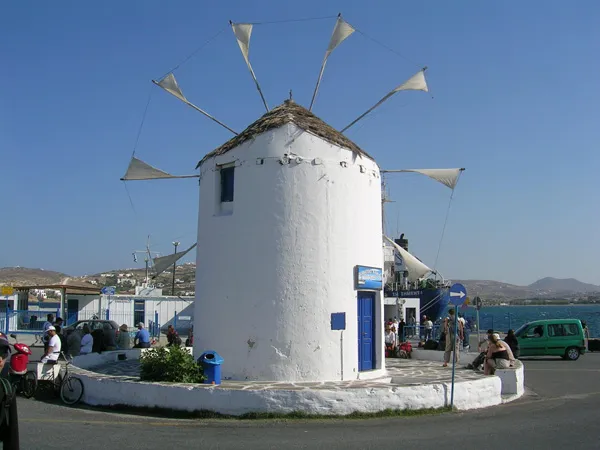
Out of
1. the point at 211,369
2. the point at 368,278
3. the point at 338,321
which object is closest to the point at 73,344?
the point at 211,369

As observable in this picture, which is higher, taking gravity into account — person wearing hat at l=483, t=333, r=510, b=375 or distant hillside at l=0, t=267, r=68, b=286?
distant hillside at l=0, t=267, r=68, b=286

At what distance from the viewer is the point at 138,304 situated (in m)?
38.8

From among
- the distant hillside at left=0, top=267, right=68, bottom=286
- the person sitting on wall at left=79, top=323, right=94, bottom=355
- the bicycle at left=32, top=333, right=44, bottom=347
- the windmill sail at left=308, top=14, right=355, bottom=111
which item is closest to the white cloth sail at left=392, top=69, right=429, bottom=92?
the windmill sail at left=308, top=14, right=355, bottom=111

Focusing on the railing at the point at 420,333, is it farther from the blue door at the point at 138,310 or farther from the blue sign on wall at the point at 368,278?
the blue door at the point at 138,310

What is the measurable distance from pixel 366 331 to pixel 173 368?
16.9ft

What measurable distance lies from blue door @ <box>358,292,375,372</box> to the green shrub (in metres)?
4.30

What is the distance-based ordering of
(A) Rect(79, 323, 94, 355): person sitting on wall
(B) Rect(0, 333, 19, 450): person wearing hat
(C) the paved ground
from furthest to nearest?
(A) Rect(79, 323, 94, 355): person sitting on wall, (C) the paved ground, (B) Rect(0, 333, 19, 450): person wearing hat

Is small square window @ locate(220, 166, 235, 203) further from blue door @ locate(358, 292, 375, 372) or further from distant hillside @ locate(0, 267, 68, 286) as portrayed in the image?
distant hillside @ locate(0, 267, 68, 286)

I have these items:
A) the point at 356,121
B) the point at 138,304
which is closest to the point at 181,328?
the point at 138,304

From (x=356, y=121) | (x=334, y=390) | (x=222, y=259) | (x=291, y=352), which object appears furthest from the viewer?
(x=356, y=121)

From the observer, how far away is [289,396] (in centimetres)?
1081

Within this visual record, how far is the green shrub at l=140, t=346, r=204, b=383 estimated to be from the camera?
12.1 m

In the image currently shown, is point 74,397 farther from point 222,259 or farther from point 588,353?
point 588,353

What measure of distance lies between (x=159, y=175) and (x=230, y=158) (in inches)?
126
